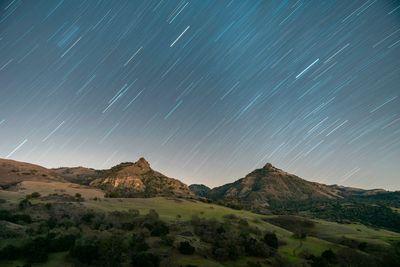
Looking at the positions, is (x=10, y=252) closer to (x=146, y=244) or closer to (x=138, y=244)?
(x=138, y=244)

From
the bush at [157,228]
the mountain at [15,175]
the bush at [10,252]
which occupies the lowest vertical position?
the bush at [10,252]

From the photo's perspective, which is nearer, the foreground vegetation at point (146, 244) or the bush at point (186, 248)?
the foreground vegetation at point (146, 244)

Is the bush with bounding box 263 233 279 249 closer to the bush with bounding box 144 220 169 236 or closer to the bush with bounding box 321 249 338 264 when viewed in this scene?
the bush with bounding box 321 249 338 264

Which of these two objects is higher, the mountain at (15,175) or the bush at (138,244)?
the mountain at (15,175)

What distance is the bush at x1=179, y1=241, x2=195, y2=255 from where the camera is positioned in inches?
1870

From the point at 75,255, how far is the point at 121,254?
5687 mm

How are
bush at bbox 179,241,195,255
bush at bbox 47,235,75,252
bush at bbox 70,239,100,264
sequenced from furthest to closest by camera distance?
bush at bbox 179,241,195,255 → bush at bbox 47,235,75,252 → bush at bbox 70,239,100,264

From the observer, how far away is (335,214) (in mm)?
153250

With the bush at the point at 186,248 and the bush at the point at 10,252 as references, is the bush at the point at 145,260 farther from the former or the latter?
the bush at the point at 10,252

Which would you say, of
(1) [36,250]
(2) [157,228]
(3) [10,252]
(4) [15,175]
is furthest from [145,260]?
(4) [15,175]

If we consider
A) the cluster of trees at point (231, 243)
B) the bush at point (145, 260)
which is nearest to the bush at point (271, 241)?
the cluster of trees at point (231, 243)

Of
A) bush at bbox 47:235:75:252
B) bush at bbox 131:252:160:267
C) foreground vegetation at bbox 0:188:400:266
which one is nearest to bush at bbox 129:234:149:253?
foreground vegetation at bbox 0:188:400:266

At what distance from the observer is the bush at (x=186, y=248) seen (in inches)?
1870

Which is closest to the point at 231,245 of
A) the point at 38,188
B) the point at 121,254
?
the point at 121,254
